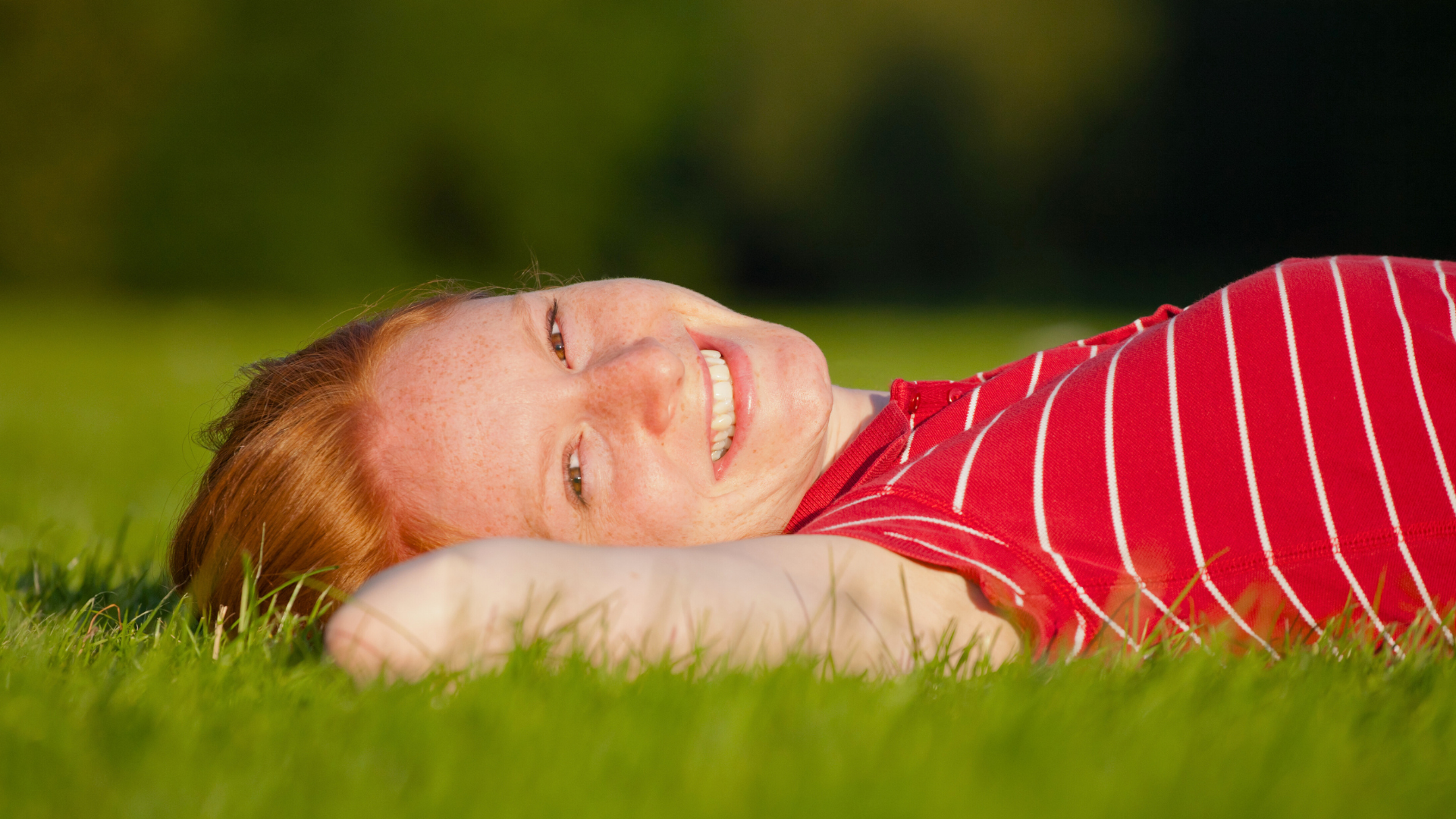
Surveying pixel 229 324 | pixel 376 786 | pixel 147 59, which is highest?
pixel 147 59

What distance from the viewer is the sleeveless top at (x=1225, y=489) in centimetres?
161

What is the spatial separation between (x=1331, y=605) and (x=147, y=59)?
23162 millimetres

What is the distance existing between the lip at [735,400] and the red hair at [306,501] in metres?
0.47

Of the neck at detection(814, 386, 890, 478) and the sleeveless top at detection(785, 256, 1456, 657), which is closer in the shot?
the sleeveless top at detection(785, 256, 1456, 657)

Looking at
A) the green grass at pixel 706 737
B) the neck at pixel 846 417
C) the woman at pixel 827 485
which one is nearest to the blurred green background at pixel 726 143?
the neck at pixel 846 417

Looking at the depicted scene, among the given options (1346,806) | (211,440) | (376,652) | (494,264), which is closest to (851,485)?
(376,652)

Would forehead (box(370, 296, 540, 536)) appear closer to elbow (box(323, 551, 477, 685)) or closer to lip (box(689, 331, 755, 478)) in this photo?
lip (box(689, 331, 755, 478))

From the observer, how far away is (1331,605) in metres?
1.63

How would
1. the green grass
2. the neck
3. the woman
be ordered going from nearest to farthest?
the green grass, the woman, the neck

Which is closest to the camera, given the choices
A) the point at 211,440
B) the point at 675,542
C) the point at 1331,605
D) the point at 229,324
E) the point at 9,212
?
the point at 1331,605

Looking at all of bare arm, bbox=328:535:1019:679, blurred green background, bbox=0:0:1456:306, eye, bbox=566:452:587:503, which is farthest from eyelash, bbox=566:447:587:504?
blurred green background, bbox=0:0:1456:306

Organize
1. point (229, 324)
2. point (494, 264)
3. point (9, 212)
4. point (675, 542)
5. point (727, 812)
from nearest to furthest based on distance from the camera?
1. point (727, 812)
2. point (675, 542)
3. point (229, 324)
4. point (9, 212)
5. point (494, 264)

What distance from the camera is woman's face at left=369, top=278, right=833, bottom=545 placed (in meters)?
1.88

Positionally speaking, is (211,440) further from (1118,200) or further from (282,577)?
(1118,200)
